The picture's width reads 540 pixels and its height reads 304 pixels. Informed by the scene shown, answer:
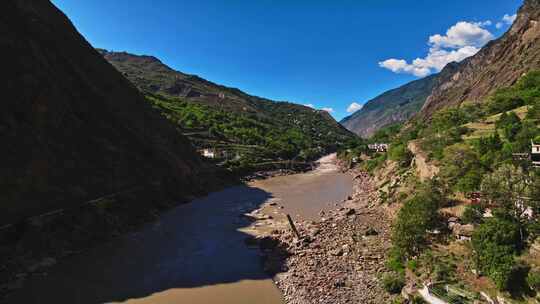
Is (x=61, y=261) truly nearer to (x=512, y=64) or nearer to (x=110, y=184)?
(x=110, y=184)

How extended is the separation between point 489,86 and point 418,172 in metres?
73.1

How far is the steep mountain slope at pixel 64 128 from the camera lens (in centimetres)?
3522

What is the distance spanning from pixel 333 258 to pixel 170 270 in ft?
46.5

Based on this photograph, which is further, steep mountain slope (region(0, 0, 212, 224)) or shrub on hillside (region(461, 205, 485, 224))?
steep mountain slope (region(0, 0, 212, 224))

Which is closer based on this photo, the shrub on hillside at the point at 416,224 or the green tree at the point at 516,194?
the green tree at the point at 516,194

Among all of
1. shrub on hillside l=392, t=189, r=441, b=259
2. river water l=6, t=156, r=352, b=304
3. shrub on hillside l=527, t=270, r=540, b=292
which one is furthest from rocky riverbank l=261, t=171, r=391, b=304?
shrub on hillside l=527, t=270, r=540, b=292

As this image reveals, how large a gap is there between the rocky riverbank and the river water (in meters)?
1.79

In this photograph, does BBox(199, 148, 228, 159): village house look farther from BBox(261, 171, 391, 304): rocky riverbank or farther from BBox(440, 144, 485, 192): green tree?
BBox(440, 144, 485, 192): green tree

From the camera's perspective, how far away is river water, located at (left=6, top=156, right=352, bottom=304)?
24.3m

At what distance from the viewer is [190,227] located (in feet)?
140

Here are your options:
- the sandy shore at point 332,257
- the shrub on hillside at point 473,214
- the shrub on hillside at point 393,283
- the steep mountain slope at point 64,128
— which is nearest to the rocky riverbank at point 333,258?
the sandy shore at point 332,257

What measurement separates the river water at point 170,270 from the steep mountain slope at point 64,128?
8.49 metres

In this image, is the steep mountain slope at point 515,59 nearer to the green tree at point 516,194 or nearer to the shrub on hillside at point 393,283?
the green tree at point 516,194

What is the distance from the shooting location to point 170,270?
28.8 meters
